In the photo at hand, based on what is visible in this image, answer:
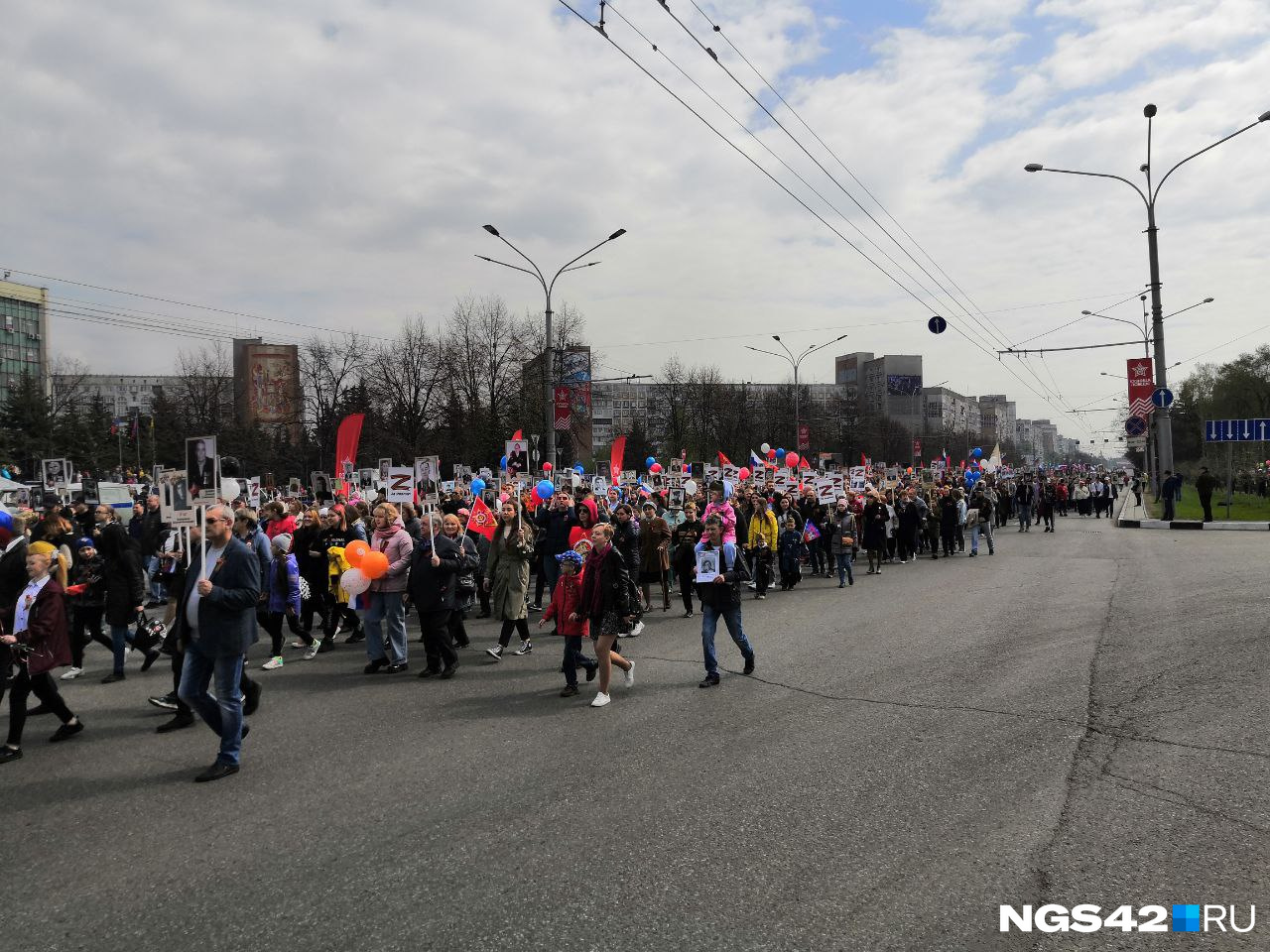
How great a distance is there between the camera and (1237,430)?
104 feet

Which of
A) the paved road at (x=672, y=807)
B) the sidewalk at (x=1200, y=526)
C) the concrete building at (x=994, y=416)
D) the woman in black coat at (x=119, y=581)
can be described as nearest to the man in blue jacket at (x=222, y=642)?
the paved road at (x=672, y=807)

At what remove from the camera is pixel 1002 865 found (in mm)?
4250

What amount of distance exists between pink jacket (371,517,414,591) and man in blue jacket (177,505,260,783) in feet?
9.27

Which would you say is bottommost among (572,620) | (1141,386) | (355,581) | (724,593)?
(572,620)

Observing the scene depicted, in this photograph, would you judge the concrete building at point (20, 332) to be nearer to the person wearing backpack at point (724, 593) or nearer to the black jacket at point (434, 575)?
the black jacket at point (434, 575)

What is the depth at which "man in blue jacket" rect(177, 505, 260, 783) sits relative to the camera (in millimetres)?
6098

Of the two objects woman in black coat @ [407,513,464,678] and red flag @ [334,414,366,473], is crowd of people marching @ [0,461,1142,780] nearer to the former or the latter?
woman in black coat @ [407,513,464,678]

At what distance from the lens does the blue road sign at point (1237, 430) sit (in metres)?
30.9

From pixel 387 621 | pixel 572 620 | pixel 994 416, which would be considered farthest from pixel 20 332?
pixel 994 416

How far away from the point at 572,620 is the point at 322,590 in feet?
14.7

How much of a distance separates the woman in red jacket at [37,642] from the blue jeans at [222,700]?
1.39 metres

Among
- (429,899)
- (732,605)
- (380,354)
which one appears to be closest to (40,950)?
(429,899)

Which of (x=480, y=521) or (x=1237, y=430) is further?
(x=1237, y=430)

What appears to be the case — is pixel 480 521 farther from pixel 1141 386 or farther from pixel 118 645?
pixel 1141 386
